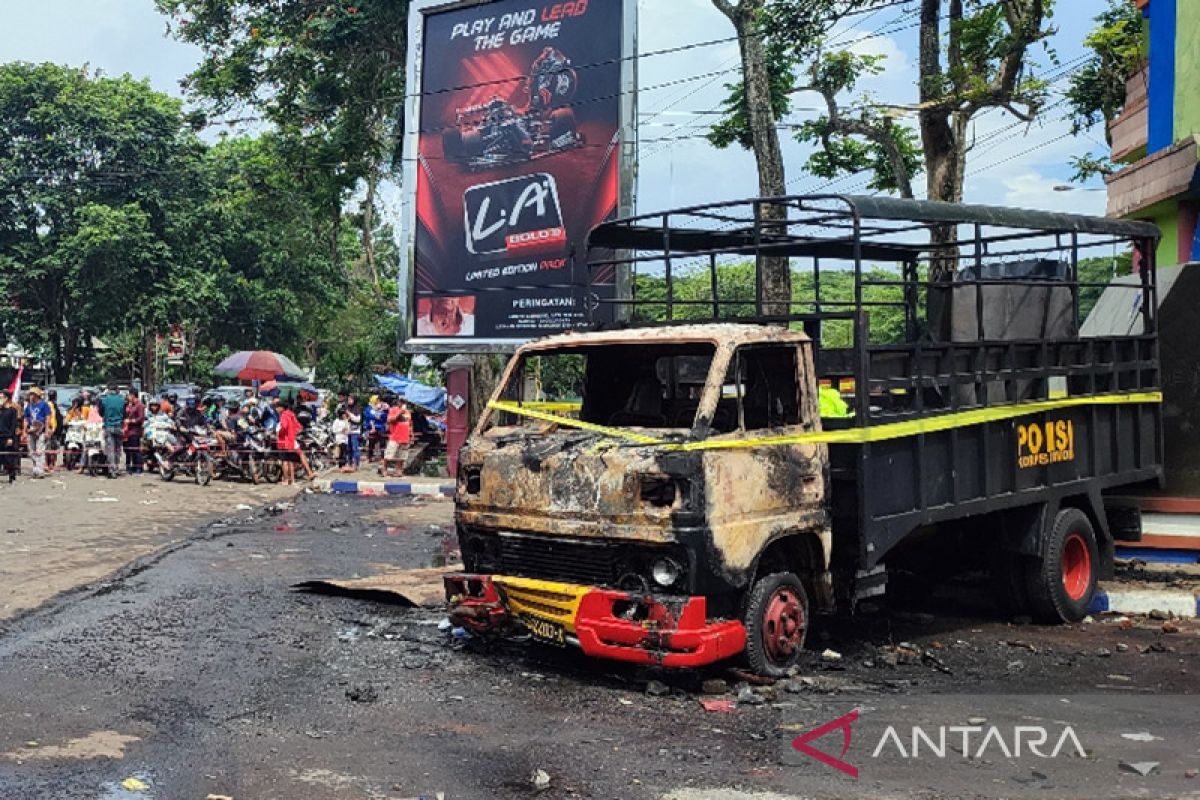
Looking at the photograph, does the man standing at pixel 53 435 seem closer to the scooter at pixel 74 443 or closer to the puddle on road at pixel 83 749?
the scooter at pixel 74 443

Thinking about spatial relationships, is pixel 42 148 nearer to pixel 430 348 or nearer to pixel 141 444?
pixel 141 444

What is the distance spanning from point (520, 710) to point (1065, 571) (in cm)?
459

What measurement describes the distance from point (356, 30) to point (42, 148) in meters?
17.2

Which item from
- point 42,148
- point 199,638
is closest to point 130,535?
point 199,638

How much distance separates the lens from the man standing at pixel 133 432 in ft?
68.9

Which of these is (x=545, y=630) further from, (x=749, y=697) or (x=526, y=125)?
(x=526, y=125)

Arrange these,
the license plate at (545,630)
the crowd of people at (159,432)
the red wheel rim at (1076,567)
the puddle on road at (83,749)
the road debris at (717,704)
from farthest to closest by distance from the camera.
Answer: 1. the crowd of people at (159,432)
2. the red wheel rim at (1076,567)
3. the license plate at (545,630)
4. the road debris at (717,704)
5. the puddle on road at (83,749)

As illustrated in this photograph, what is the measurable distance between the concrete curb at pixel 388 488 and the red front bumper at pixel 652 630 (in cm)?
1216

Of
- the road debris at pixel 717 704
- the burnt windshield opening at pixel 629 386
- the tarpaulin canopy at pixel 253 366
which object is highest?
the tarpaulin canopy at pixel 253 366

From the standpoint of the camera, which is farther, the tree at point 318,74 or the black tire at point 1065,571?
the tree at point 318,74

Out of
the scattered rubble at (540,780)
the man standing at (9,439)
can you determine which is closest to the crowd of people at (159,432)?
the man standing at (9,439)

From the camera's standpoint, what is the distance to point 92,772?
477 centimetres

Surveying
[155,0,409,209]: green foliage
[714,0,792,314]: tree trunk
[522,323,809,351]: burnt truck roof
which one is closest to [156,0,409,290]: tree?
[155,0,409,209]: green foliage

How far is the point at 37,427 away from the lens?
20641 mm
